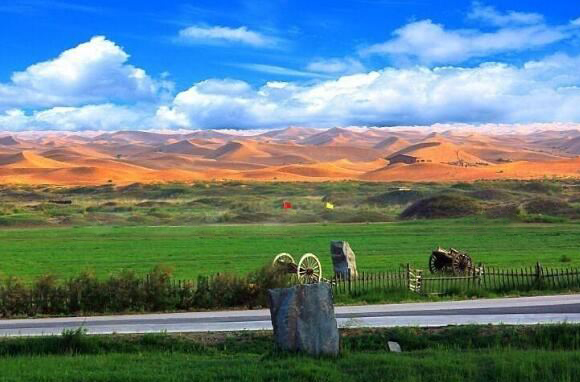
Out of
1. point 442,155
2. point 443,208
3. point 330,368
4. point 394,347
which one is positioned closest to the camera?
point 330,368

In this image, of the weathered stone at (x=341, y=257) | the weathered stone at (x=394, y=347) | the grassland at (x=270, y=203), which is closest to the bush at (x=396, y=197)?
the grassland at (x=270, y=203)

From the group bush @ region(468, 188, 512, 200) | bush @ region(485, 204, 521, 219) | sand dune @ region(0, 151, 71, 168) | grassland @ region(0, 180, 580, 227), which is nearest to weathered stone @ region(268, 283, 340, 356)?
grassland @ region(0, 180, 580, 227)

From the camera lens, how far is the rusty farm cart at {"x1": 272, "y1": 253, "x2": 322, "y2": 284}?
30972 millimetres

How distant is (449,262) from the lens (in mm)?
34875

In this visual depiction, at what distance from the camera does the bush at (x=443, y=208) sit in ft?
260

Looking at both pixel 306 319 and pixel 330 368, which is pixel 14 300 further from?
pixel 330 368

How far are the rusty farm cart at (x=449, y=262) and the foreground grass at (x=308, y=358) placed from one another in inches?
614

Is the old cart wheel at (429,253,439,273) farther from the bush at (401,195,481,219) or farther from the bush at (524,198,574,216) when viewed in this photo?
the bush at (524,198,574,216)

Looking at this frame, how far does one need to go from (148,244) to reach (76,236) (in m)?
11.1

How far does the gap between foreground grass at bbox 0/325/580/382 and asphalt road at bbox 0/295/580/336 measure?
137 centimetres

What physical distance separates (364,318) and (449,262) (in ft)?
45.6

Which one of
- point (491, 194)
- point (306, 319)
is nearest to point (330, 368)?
point (306, 319)

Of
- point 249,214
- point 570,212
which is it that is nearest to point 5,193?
point 249,214

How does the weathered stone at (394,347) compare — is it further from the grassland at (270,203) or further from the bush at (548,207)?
the bush at (548,207)
